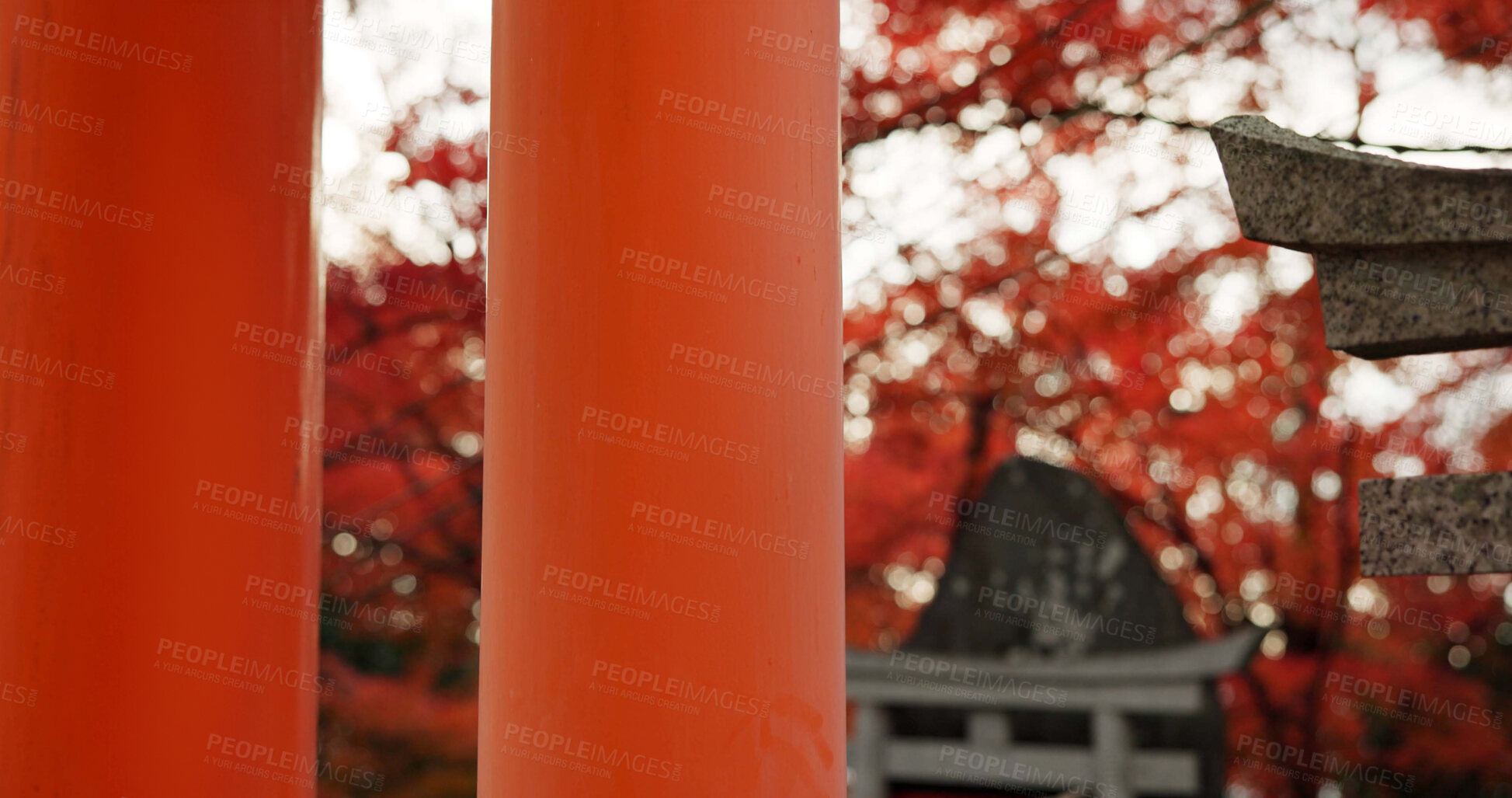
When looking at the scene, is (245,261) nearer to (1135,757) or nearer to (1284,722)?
(1135,757)

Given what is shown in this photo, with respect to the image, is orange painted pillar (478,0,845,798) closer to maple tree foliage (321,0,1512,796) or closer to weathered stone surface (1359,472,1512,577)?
weathered stone surface (1359,472,1512,577)

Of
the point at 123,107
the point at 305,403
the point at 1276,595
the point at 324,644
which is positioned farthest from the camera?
the point at 324,644

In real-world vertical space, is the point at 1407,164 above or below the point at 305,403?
above

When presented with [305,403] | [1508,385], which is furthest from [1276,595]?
[305,403]

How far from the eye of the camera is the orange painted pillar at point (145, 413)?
3320 mm

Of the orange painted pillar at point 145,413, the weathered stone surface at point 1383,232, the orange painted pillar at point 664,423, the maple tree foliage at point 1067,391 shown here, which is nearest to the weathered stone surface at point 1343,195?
the weathered stone surface at point 1383,232

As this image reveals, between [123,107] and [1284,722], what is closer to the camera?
[123,107]

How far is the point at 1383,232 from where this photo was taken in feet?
6.36

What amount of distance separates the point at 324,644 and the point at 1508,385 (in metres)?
13.4

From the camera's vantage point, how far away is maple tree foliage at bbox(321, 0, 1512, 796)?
8.93 m

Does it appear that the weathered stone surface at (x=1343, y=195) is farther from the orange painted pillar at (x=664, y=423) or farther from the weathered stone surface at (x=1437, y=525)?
the orange painted pillar at (x=664, y=423)

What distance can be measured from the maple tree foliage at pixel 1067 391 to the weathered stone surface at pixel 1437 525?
587 cm

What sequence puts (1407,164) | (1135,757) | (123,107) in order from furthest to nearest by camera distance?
(1135,757)
(123,107)
(1407,164)

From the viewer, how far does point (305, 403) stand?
3.80 metres
